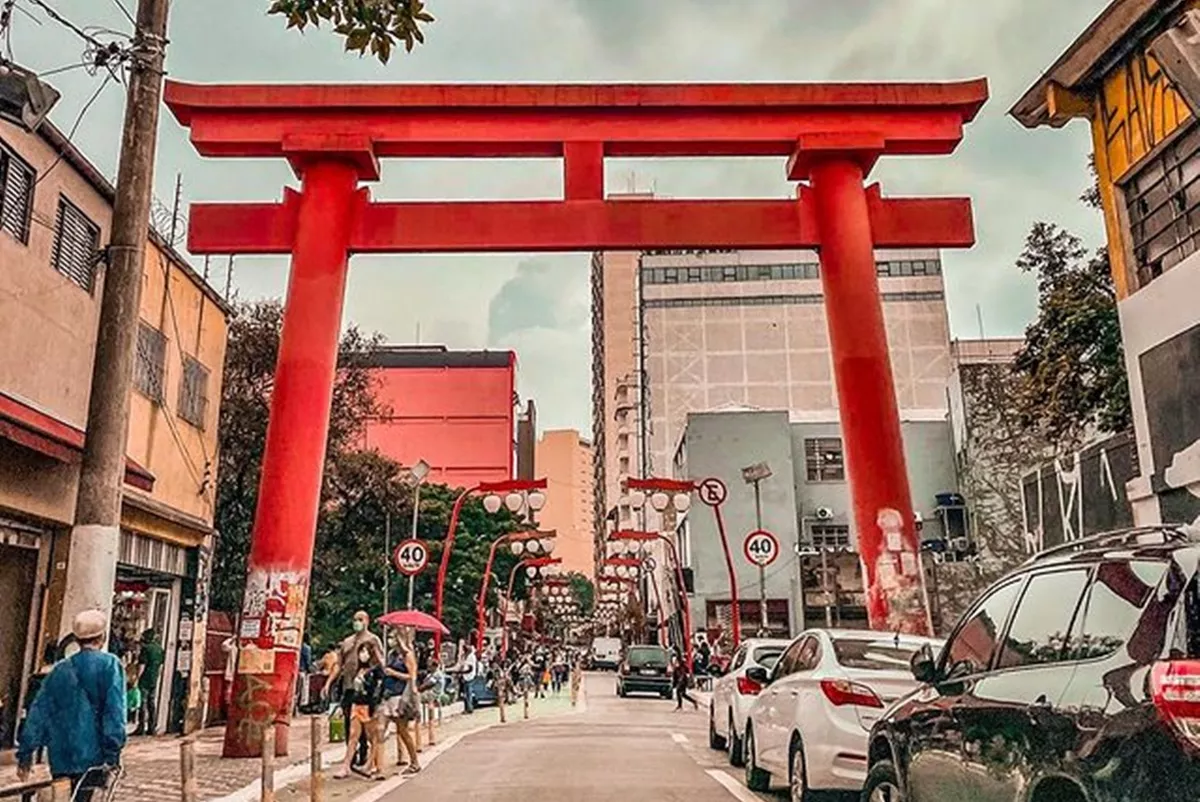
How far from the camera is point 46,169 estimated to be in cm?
1495

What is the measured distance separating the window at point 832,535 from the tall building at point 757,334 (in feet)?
55.4

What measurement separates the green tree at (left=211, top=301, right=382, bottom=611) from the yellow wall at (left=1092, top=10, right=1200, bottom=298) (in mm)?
21982

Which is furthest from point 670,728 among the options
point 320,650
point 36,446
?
point 320,650

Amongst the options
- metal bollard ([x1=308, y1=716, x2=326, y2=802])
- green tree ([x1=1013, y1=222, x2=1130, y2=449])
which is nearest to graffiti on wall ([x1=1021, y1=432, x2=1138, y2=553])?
green tree ([x1=1013, y1=222, x2=1130, y2=449])

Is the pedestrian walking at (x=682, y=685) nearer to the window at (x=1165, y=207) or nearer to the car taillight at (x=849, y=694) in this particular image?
the window at (x=1165, y=207)

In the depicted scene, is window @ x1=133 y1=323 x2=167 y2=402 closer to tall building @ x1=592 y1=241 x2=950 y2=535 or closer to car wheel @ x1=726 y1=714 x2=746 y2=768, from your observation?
car wheel @ x1=726 y1=714 x2=746 y2=768

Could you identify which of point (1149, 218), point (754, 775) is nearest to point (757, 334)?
point (1149, 218)

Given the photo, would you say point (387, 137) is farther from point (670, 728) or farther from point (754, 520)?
point (754, 520)

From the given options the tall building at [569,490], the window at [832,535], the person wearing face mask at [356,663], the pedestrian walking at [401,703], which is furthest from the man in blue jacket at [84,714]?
the tall building at [569,490]

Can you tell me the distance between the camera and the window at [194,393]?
66.5 ft

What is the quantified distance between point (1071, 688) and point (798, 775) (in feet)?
18.4

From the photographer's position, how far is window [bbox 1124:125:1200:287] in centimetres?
1248

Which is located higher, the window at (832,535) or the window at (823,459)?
the window at (823,459)

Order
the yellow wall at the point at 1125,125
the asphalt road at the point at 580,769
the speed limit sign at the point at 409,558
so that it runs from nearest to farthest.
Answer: the asphalt road at the point at 580,769, the yellow wall at the point at 1125,125, the speed limit sign at the point at 409,558
